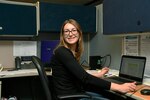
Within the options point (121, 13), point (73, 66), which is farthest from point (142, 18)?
point (73, 66)

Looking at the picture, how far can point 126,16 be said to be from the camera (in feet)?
6.67

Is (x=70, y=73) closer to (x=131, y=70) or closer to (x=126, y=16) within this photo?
(x=131, y=70)

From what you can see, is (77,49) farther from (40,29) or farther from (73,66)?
(40,29)

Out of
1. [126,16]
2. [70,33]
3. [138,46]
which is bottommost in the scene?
[138,46]

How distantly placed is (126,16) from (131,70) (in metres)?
0.50

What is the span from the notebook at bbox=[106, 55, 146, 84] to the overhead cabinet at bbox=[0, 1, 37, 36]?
1143 millimetres

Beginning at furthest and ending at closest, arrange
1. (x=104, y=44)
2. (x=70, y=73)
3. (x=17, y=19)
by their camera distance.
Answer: (x=104, y=44), (x=17, y=19), (x=70, y=73)

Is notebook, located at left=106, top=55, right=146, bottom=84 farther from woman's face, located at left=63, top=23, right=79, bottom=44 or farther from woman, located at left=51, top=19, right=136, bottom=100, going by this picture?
woman's face, located at left=63, top=23, right=79, bottom=44

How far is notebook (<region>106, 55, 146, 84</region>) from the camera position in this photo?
6.22ft

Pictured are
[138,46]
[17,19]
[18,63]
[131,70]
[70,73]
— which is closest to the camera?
[70,73]

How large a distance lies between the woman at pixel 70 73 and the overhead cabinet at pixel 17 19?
97 centimetres

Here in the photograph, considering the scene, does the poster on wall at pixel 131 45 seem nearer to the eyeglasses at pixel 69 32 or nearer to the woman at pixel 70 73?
the woman at pixel 70 73

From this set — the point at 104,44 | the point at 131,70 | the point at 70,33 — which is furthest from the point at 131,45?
the point at 70,33

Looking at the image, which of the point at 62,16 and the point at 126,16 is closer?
the point at 126,16
